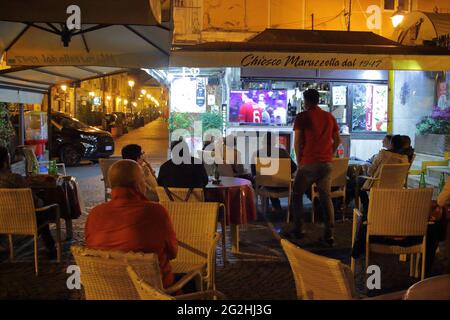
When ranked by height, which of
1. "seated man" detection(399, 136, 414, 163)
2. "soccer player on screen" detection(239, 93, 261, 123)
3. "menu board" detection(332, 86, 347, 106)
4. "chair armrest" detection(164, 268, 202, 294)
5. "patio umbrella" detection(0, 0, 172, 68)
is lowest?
"chair armrest" detection(164, 268, 202, 294)

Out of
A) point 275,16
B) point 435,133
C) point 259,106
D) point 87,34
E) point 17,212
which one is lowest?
point 17,212

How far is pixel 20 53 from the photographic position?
7922 millimetres

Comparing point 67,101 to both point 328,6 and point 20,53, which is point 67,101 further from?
point 20,53

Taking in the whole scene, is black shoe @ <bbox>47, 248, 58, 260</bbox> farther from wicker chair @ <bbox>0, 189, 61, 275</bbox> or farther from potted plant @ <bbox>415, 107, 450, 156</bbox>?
potted plant @ <bbox>415, 107, 450, 156</bbox>

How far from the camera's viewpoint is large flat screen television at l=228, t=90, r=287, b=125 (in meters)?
13.5

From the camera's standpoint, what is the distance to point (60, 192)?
21.7 feet

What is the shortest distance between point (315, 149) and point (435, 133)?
6.35 meters

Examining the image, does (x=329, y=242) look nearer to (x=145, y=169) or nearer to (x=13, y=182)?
(x=145, y=169)

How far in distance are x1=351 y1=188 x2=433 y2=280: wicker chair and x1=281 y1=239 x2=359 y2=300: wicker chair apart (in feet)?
6.49

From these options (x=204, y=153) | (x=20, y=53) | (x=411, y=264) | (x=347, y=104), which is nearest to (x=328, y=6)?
(x=347, y=104)

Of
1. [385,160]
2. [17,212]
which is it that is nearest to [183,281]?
[17,212]

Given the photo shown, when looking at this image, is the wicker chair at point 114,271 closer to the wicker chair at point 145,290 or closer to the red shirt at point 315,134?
the wicker chair at point 145,290

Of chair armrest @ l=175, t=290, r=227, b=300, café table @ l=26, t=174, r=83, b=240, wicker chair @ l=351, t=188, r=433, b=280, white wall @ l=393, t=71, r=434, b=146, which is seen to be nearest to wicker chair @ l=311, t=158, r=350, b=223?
wicker chair @ l=351, t=188, r=433, b=280

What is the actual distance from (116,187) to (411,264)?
360 centimetres
